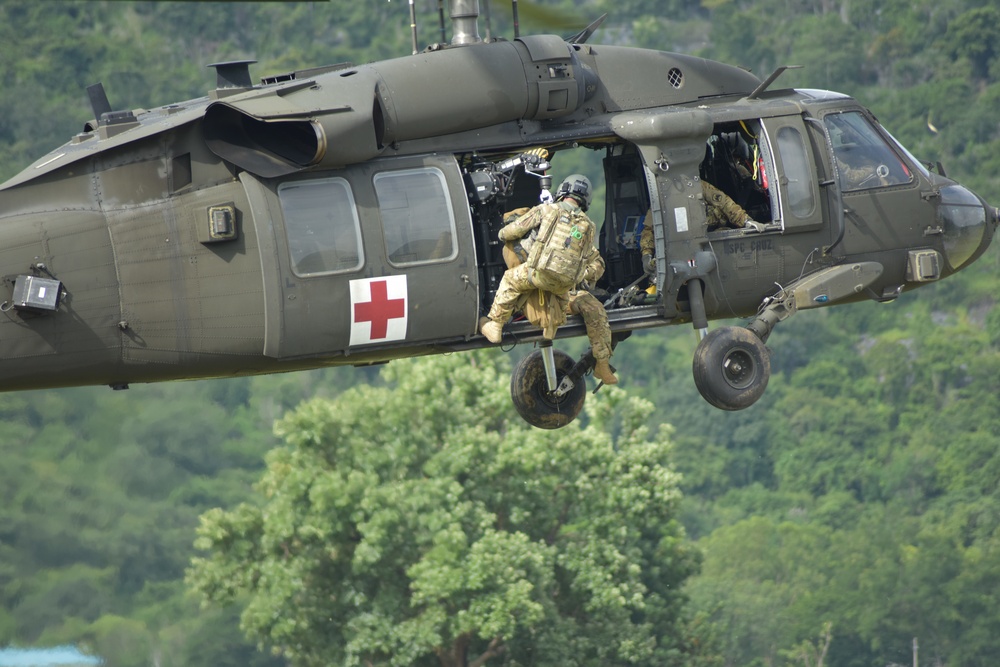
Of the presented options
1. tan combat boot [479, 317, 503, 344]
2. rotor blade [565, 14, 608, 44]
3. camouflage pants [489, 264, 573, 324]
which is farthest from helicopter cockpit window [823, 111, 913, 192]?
tan combat boot [479, 317, 503, 344]

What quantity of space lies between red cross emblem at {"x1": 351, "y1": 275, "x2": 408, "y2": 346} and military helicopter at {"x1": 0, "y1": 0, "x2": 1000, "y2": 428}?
0.06 feet

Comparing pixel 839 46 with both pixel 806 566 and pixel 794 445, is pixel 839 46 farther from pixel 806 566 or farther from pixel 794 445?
pixel 806 566

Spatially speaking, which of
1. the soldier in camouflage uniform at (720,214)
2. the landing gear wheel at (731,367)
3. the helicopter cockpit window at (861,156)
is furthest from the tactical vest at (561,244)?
the helicopter cockpit window at (861,156)

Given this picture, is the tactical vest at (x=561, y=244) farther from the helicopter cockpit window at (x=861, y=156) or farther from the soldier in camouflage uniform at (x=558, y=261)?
the helicopter cockpit window at (x=861, y=156)

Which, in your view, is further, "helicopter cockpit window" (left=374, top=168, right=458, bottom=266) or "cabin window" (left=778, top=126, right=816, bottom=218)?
"cabin window" (left=778, top=126, right=816, bottom=218)

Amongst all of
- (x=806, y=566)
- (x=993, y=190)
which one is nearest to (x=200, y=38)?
(x=993, y=190)

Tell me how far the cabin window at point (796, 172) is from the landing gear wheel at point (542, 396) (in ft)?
8.22

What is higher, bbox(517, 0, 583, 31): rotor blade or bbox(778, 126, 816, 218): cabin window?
bbox(517, 0, 583, 31): rotor blade

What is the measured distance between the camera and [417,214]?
44.9ft

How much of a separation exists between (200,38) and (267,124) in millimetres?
86857

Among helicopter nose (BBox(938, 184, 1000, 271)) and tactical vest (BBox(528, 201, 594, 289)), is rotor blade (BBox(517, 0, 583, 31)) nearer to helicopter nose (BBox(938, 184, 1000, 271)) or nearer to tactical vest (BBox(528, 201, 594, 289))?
tactical vest (BBox(528, 201, 594, 289))

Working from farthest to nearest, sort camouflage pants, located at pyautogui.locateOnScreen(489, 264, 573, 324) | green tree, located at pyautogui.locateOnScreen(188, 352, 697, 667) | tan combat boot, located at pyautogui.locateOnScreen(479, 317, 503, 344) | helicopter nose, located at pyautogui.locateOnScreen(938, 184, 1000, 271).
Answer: green tree, located at pyautogui.locateOnScreen(188, 352, 697, 667) → helicopter nose, located at pyautogui.locateOnScreen(938, 184, 1000, 271) → tan combat boot, located at pyautogui.locateOnScreen(479, 317, 503, 344) → camouflage pants, located at pyautogui.locateOnScreen(489, 264, 573, 324)

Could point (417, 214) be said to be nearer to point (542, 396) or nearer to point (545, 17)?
point (545, 17)

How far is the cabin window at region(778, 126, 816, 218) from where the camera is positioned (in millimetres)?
14883
